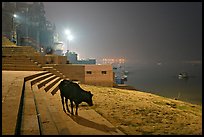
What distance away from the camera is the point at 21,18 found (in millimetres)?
60594

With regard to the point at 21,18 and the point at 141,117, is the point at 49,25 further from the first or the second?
the point at 141,117

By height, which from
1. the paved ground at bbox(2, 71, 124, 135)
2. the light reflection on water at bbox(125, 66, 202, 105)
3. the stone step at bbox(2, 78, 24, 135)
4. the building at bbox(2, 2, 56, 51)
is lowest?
the light reflection on water at bbox(125, 66, 202, 105)

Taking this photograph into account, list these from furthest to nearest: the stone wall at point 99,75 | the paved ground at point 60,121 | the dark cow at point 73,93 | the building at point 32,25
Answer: the building at point 32,25, the stone wall at point 99,75, the dark cow at point 73,93, the paved ground at point 60,121

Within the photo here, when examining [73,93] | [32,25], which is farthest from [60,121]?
[32,25]

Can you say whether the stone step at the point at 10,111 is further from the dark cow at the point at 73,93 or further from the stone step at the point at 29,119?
the dark cow at the point at 73,93

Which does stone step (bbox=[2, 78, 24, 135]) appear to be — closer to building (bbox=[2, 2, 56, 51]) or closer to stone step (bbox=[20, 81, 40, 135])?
stone step (bbox=[20, 81, 40, 135])

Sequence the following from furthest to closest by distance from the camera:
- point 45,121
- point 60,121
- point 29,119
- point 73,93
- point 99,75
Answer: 1. point 99,75
2. point 73,93
3. point 60,121
4. point 45,121
5. point 29,119

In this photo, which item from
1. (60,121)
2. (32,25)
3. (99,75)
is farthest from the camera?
(32,25)

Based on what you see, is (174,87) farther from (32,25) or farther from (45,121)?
(45,121)

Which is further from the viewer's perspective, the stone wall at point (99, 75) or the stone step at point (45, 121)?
the stone wall at point (99, 75)

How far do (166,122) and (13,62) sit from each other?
17.0 meters

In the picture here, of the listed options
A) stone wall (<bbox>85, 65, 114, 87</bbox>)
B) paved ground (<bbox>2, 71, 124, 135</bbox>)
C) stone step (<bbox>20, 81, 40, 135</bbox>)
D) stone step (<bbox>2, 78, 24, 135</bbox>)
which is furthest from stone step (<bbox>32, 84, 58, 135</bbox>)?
stone wall (<bbox>85, 65, 114, 87</bbox>)

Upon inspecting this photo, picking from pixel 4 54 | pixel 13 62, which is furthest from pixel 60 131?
pixel 4 54

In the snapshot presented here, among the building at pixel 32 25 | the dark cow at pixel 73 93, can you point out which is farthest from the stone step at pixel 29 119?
the building at pixel 32 25
